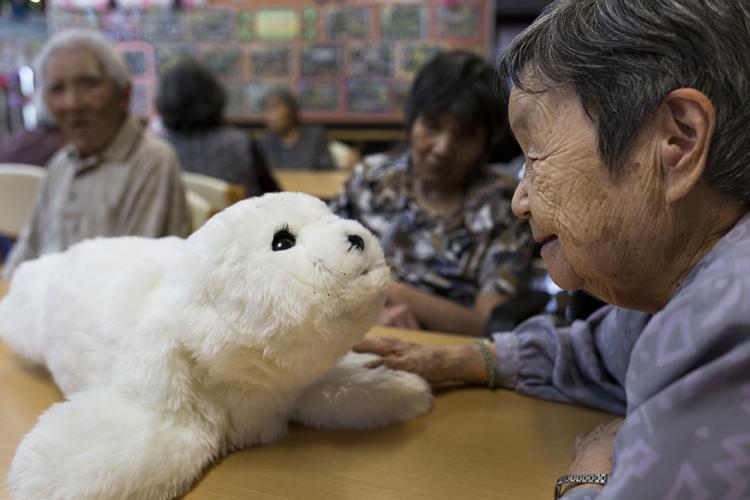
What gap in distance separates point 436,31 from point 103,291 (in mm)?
4232

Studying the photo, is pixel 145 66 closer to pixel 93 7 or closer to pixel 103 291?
pixel 93 7

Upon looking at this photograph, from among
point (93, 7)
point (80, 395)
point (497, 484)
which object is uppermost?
point (93, 7)

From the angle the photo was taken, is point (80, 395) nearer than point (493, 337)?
Yes

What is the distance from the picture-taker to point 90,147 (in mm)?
1861

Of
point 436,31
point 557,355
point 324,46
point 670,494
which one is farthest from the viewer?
point 324,46

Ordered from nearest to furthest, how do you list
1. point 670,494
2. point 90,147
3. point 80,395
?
point 670,494, point 80,395, point 90,147

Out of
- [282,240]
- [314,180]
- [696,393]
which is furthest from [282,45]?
[696,393]

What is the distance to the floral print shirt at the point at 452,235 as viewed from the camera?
1.65 m

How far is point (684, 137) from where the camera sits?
1.77 feet

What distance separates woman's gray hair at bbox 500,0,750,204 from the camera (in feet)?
1.71

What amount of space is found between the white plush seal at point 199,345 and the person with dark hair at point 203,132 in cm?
185

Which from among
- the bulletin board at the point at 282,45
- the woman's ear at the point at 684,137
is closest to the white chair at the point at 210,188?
the woman's ear at the point at 684,137

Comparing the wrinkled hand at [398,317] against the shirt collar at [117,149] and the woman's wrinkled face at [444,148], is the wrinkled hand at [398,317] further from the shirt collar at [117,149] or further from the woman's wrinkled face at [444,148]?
the shirt collar at [117,149]

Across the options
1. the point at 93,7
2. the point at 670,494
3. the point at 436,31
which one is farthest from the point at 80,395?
the point at 93,7
